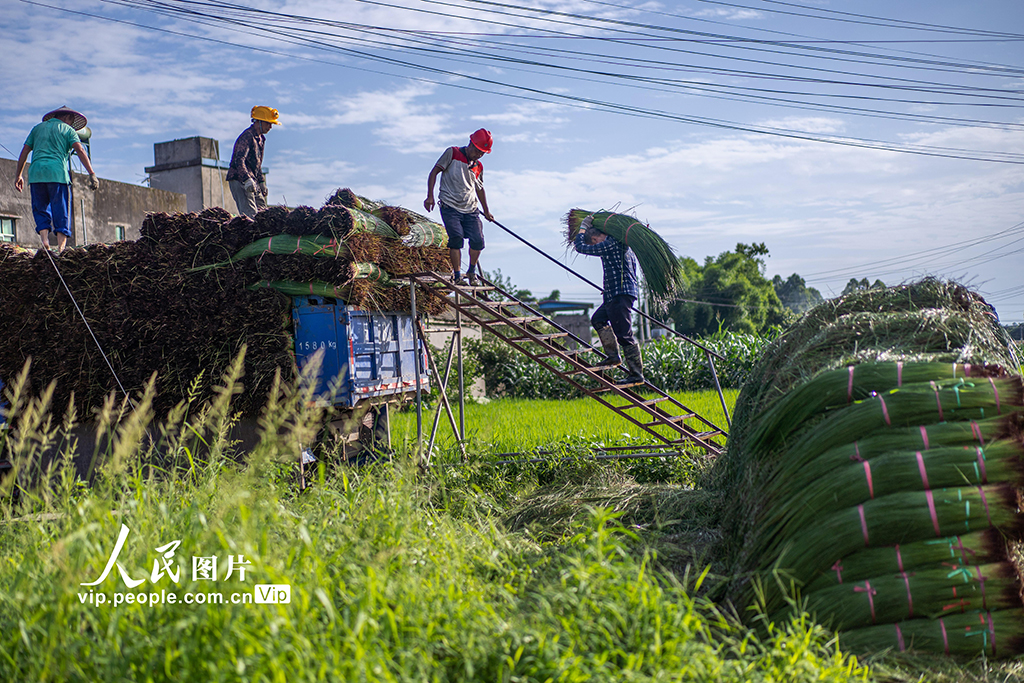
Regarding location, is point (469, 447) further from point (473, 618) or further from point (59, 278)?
point (473, 618)

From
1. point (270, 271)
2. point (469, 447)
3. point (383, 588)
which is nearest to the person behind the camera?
point (383, 588)

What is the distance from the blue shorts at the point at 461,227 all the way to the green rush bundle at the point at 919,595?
19.2ft

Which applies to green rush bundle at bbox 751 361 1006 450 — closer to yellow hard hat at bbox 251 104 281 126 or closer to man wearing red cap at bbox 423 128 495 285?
man wearing red cap at bbox 423 128 495 285

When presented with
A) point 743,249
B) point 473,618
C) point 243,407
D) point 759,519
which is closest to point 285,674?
point 473,618

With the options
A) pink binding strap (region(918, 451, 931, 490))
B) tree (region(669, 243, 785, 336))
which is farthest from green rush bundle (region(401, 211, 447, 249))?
tree (region(669, 243, 785, 336))

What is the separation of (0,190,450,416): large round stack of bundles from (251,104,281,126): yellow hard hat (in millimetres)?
1965

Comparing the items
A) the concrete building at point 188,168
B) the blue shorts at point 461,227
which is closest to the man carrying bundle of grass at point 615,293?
the blue shorts at point 461,227

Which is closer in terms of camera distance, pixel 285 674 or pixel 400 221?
pixel 285 674

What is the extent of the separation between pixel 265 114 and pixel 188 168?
1804cm

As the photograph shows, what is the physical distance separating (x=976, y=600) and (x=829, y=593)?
2.20 feet

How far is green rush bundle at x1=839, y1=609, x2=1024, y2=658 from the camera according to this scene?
333 centimetres

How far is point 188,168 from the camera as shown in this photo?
81.5 ft

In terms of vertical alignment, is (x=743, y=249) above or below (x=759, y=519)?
above

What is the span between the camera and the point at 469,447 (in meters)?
8.25
